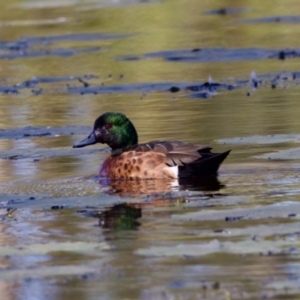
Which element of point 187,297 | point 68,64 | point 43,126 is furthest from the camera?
point 68,64

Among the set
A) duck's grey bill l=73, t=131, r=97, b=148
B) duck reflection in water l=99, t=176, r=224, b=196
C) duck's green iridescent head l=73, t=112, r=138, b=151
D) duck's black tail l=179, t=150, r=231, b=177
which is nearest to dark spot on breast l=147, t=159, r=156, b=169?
duck reflection in water l=99, t=176, r=224, b=196

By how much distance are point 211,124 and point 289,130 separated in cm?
108

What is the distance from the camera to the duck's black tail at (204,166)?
8.52 metres

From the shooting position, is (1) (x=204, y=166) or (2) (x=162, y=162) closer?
(1) (x=204, y=166)

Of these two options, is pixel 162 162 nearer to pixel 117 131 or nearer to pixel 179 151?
pixel 179 151

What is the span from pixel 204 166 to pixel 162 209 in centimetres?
143

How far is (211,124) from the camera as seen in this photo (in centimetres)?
1137

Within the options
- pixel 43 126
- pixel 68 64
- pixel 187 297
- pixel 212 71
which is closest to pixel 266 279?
pixel 187 297

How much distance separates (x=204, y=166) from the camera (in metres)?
8.58

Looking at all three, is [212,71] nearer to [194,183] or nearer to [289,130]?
[289,130]

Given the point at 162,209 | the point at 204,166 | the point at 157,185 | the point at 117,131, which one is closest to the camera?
the point at 162,209

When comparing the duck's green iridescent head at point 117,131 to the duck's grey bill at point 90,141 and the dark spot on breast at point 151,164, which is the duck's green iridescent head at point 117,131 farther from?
the dark spot on breast at point 151,164

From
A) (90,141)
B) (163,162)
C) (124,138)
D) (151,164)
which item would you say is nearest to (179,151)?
(163,162)

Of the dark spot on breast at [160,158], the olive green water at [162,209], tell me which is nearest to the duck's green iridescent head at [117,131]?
the olive green water at [162,209]
